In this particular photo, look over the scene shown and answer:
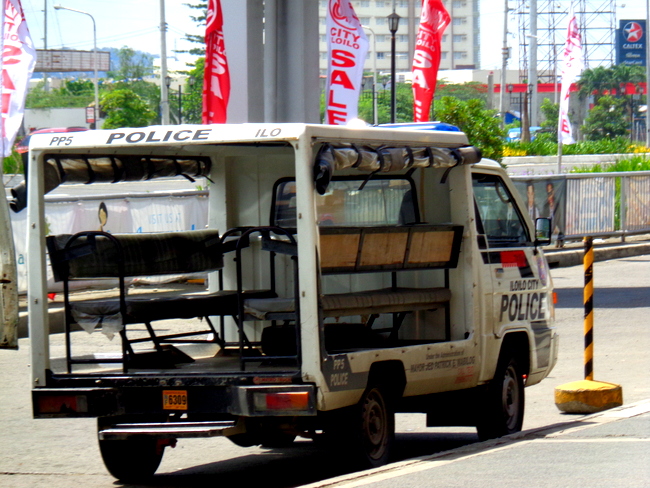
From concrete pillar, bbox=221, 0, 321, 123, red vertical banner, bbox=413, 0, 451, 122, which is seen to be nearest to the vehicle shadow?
concrete pillar, bbox=221, 0, 321, 123

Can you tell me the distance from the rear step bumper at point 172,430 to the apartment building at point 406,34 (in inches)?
6377

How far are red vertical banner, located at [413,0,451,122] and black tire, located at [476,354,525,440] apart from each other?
36.9ft

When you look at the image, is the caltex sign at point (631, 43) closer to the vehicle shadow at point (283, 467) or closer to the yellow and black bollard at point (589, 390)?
the yellow and black bollard at point (589, 390)

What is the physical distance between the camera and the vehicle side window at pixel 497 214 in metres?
7.91

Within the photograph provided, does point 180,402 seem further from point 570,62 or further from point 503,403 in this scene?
point 570,62

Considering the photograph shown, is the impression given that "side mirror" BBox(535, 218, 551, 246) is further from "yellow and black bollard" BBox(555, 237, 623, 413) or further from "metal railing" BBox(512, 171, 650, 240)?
"metal railing" BBox(512, 171, 650, 240)

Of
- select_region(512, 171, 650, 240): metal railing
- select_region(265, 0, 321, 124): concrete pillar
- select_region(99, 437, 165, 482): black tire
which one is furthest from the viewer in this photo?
select_region(512, 171, 650, 240): metal railing

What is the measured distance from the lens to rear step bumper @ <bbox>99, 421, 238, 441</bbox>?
6230mm

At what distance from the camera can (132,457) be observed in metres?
7.11

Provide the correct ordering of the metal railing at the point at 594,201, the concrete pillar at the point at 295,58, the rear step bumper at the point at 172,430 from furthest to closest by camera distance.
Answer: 1. the metal railing at the point at 594,201
2. the concrete pillar at the point at 295,58
3. the rear step bumper at the point at 172,430

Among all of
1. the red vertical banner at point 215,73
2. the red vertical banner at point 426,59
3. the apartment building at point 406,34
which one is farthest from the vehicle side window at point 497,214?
the apartment building at point 406,34

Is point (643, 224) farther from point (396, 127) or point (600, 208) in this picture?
point (396, 127)

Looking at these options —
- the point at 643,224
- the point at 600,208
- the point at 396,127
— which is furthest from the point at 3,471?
the point at 643,224

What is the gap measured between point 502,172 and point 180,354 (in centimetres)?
282
